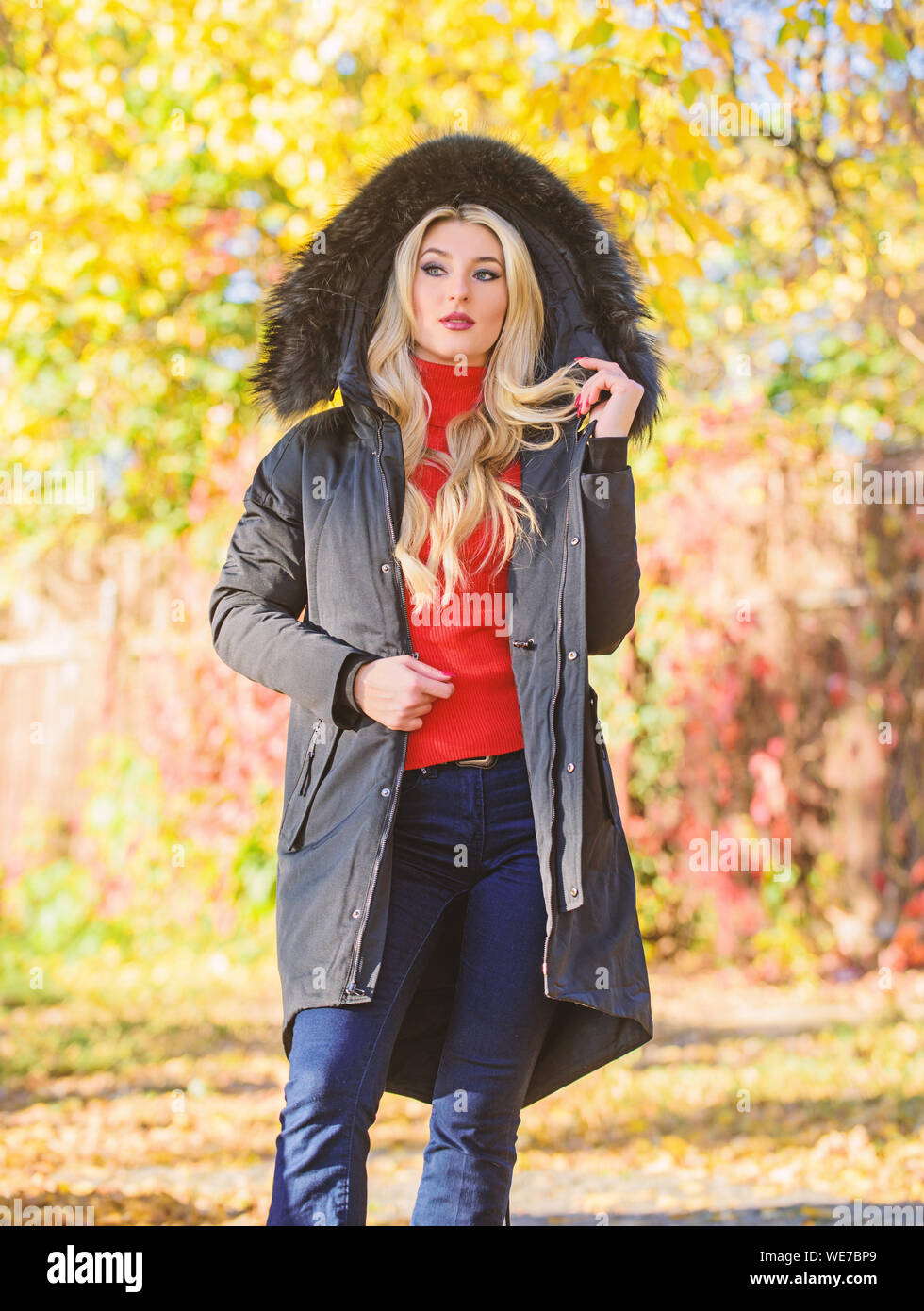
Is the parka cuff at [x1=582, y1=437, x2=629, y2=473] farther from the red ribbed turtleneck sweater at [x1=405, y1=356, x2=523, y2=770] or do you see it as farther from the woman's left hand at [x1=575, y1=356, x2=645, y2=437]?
the red ribbed turtleneck sweater at [x1=405, y1=356, x2=523, y2=770]

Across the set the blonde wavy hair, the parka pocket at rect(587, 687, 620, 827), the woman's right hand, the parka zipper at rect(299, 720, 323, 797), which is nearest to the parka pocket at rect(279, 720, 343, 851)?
the parka zipper at rect(299, 720, 323, 797)

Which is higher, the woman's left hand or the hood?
the hood

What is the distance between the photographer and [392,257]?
2.48m

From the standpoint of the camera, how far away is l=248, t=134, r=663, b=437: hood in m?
2.45

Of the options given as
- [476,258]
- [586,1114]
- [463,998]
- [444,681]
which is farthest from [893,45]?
[586,1114]

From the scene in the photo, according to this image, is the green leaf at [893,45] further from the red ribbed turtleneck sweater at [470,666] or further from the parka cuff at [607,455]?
the red ribbed turtleneck sweater at [470,666]

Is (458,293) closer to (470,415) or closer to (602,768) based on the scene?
(470,415)

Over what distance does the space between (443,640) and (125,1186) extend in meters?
2.46

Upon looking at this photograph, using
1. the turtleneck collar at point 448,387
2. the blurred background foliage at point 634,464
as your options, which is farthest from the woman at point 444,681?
the blurred background foliage at point 634,464

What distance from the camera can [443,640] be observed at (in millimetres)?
2205

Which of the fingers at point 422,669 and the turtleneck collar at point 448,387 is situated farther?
the turtleneck collar at point 448,387

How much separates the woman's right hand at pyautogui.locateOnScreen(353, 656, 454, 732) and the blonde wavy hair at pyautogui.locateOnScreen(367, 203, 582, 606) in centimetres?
17

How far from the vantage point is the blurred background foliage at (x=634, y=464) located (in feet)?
18.2

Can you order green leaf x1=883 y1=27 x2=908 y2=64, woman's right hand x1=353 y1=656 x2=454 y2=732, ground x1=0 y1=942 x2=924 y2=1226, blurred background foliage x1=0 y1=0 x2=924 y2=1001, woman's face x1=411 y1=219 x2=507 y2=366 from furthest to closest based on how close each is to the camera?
1. blurred background foliage x1=0 y1=0 x2=924 y2=1001
2. ground x1=0 y1=942 x2=924 y2=1226
3. green leaf x1=883 y1=27 x2=908 y2=64
4. woman's face x1=411 y1=219 x2=507 y2=366
5. woman's right hand x1=353 y1=656 x2=454 y2=732
